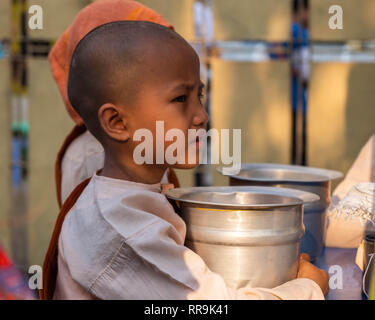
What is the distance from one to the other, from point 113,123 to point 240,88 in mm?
2256

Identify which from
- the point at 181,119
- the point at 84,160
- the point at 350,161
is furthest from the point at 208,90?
the point at 181,119

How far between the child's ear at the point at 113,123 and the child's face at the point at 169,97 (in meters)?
0.01

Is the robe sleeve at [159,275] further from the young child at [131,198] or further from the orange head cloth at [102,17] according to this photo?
the orange head cloth at [102,17]

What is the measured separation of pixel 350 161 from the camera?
10.1 feet

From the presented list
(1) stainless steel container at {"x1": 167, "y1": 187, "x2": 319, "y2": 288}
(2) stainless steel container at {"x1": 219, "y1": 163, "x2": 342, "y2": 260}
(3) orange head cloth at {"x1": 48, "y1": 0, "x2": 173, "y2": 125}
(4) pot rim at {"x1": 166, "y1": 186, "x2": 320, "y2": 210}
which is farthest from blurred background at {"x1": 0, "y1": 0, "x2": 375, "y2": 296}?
(1) stainless steel container at {"x1": 167, "y1": 187, "x2": 319, "y2": 288}

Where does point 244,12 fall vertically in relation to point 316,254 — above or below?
above

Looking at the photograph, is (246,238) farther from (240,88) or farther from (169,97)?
(240,88)

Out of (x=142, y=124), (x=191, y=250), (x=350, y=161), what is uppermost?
(x=142, y=124)

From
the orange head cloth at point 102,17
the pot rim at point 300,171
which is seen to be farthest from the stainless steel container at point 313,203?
the orange head cloth at point 102,17

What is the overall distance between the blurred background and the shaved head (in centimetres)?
211

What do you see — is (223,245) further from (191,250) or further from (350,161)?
(350,161)

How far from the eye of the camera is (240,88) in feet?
9.89

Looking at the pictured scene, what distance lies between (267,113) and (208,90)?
0.40 m

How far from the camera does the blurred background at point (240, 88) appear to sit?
9.47 feet
